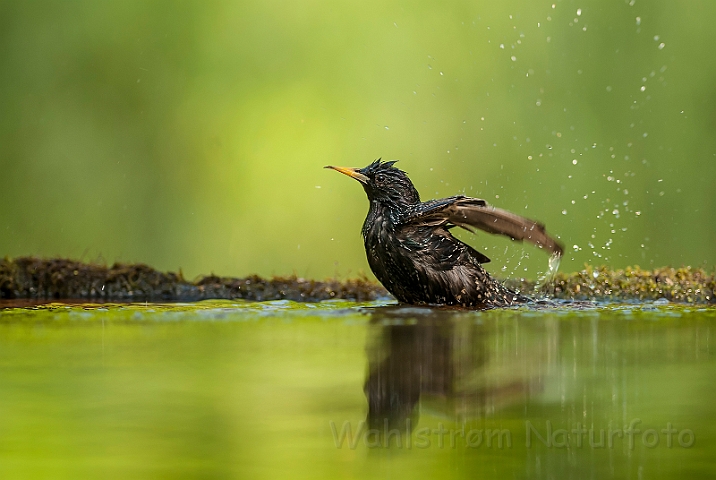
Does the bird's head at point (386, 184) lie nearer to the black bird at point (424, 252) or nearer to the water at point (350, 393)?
the black bird at point (424, 252)

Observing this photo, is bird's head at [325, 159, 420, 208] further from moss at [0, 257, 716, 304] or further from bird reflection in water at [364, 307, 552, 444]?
bird reflection in water at [364, 307, 552, 444]

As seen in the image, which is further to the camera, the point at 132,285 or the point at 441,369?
the point at 132,285

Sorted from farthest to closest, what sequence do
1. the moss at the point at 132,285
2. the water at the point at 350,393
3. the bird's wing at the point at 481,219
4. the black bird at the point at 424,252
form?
1. the moss at the point at 132,285
2. the black bird at the point at 424,252
3. the bird's wing at the point at 481,219
4. the water at the point at 350,393

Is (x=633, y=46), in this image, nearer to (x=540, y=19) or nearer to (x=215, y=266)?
Answer: (x=540, y=19)

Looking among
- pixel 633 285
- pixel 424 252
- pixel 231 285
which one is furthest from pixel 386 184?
pixel 633 285

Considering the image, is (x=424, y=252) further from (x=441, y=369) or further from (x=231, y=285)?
(x=441, y=369)

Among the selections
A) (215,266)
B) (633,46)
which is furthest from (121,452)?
(633,46)

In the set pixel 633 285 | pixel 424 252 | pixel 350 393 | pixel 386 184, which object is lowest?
pixel 350 393

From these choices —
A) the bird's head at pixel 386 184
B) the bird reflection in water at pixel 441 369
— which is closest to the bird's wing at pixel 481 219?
the bird's head at pixel 386 184
